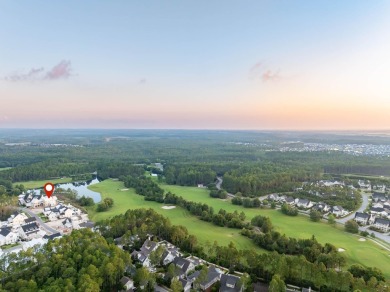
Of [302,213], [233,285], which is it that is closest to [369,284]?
[233,285]

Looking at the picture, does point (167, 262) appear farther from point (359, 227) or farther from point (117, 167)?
point (117, 167)

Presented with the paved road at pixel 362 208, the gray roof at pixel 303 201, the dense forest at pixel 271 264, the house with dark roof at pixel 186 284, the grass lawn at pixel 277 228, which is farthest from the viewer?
the gray roof at pixel 303 201

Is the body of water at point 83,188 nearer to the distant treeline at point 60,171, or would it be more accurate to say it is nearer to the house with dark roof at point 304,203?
the distant treeline at point 60,171

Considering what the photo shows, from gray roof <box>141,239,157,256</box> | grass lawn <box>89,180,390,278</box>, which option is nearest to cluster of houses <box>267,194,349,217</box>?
grass lawn <box>89,180,390,278</box>

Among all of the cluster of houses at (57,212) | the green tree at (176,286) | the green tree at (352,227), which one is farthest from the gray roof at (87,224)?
the green tree at (352,227)

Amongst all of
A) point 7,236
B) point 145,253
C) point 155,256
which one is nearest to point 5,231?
point 7,236

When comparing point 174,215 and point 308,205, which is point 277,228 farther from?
point 174,215
